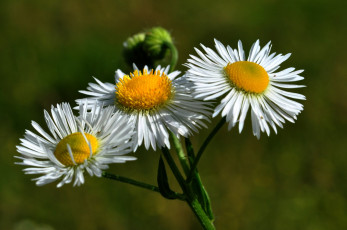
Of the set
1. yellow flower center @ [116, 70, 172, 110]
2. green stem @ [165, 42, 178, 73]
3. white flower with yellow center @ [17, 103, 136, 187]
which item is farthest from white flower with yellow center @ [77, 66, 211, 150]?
green stem @ [165, 42, 178, 73]

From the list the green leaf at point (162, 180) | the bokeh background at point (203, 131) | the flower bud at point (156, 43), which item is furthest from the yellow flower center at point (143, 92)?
the bokeh background at point (203, 131)

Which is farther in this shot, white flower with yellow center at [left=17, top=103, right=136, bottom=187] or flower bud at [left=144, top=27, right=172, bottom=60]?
flower bud at [left=144, top=27, right=172, bottom=60]

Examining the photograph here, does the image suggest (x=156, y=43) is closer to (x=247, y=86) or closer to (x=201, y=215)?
(x=247, y=86)

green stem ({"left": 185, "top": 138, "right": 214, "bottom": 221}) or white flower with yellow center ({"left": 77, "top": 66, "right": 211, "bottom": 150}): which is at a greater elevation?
white flower with yellow center ({"left": 77, "top": 66, "right": 211, "bottom": 150})

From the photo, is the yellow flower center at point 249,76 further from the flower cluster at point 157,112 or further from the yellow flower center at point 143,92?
the yellow flower center at point 143,92

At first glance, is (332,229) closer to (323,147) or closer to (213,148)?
(323,147)

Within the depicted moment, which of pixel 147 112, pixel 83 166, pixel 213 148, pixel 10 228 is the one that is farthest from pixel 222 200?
pixel 83 166

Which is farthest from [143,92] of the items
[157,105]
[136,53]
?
[136,53]

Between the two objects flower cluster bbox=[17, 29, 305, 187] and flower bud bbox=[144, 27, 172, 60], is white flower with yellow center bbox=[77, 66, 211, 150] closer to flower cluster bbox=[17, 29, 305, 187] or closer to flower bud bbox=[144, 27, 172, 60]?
flower cluster bbox=[17, 29, 305, 187]
